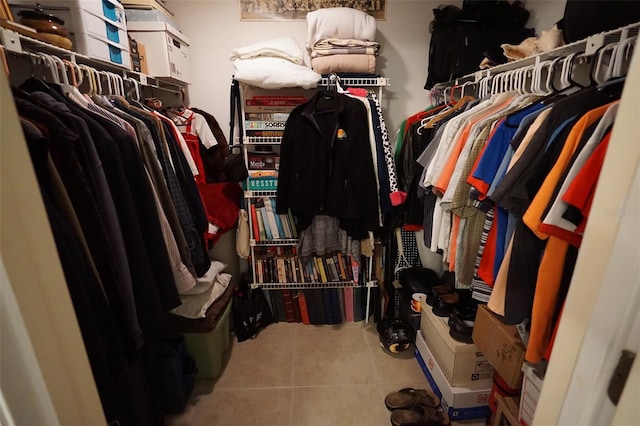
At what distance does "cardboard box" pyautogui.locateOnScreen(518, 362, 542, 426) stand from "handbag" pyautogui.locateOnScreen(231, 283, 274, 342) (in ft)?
5.00

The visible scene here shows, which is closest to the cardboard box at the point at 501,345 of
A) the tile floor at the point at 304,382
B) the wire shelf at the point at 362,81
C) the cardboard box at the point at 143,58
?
the tile floor at the point at 304,382

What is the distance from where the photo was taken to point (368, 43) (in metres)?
1.78

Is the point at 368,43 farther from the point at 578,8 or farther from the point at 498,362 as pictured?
the point at 498,362

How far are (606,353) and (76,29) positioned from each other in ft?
6.15

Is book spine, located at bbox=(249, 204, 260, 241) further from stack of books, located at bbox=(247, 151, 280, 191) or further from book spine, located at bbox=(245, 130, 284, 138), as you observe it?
book spine, located at bbox=(245, 130, 284, 138)

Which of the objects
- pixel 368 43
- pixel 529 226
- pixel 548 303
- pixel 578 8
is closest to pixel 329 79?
pixel 368 43

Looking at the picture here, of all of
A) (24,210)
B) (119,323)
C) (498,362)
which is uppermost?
(24,210)

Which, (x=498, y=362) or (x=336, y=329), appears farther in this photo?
(x=336, y=329)

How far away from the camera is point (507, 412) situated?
1.20 m

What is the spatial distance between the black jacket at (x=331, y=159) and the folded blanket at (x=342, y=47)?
248 mm

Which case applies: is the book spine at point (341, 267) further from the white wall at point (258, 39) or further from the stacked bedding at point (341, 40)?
the stacked bedding at point (341, 40)

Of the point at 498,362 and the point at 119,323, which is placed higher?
the point at 119,323

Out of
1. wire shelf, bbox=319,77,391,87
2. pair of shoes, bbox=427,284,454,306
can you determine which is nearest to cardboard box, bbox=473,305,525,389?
pair of shoes, bbox=427,284,454,306

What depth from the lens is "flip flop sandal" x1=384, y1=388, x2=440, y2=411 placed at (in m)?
1.50
